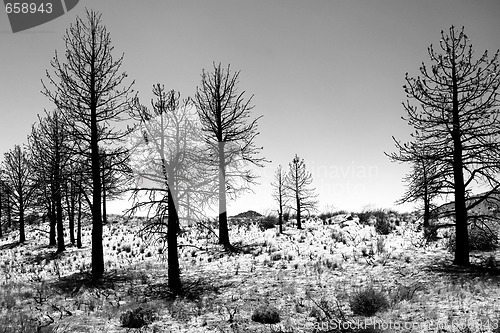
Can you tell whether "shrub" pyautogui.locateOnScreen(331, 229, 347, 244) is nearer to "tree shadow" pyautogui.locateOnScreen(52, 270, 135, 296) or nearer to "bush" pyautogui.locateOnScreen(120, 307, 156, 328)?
"tree shadow" pyautogui.locateOnScreen(52, 270, 135, 296)

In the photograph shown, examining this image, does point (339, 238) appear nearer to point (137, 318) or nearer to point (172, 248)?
point (172, 248)

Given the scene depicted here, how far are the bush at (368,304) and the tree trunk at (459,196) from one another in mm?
5340

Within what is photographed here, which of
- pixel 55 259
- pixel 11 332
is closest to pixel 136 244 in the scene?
pixel 55 259

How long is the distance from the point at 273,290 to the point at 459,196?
7.68m

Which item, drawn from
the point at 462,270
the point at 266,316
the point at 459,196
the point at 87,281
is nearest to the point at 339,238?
the point at 459,196

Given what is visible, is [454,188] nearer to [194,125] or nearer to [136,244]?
[194,125]

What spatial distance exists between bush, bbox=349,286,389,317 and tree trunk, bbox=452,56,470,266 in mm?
5340

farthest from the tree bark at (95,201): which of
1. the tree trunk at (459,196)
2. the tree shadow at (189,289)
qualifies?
the tree trunk at (459,196)

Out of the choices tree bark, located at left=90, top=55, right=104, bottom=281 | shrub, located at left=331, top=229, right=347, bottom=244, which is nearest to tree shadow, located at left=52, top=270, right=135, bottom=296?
tree bark, located at left=90, top=55, right=104, bottom=281

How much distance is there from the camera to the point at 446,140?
37.6 feet

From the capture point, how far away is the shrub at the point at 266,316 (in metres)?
7.23

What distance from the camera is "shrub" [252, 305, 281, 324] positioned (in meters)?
7.23

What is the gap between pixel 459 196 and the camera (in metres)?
11.3

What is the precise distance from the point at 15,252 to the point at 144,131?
19312mm
